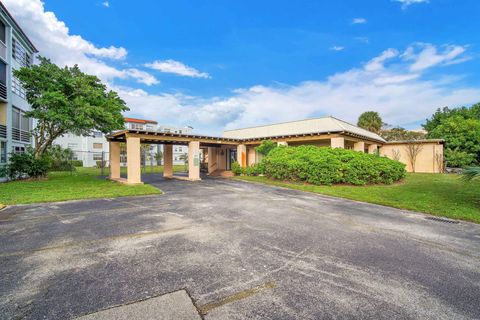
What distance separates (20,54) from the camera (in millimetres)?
16375

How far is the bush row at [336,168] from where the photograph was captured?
12.4 m

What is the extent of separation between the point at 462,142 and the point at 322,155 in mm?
17476

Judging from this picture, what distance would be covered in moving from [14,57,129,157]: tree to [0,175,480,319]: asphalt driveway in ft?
28.7

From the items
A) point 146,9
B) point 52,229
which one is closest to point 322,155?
point 52,229

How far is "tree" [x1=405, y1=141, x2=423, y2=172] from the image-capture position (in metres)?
20.6

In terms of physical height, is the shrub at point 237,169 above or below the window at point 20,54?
below

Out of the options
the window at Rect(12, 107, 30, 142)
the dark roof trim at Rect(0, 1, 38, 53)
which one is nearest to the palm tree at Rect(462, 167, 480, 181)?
the window at Rect(12, 107, 30, 142)

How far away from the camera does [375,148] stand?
876 inches

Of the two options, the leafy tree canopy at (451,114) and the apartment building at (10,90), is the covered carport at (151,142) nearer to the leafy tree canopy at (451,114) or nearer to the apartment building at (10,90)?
the apartment building at (10,90)

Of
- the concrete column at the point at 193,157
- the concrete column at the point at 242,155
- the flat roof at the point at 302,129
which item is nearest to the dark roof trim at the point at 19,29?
the concrete column at the point at 193,157

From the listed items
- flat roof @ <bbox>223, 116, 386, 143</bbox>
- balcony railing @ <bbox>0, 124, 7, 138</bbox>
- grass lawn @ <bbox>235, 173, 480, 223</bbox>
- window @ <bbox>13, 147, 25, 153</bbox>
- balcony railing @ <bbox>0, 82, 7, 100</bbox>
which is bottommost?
grass lawn @ <bbox>235, 173, 480, 223</bbox>

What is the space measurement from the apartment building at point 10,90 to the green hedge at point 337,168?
18.5 m

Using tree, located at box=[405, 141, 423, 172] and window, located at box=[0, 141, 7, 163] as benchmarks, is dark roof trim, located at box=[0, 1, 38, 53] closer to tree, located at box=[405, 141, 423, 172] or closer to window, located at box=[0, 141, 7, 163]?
window, located at box=[0, 141, 7, 163]

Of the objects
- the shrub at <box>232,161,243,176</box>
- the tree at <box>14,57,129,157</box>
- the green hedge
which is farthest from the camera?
the shrub at <box>232,161,243,176</box>
